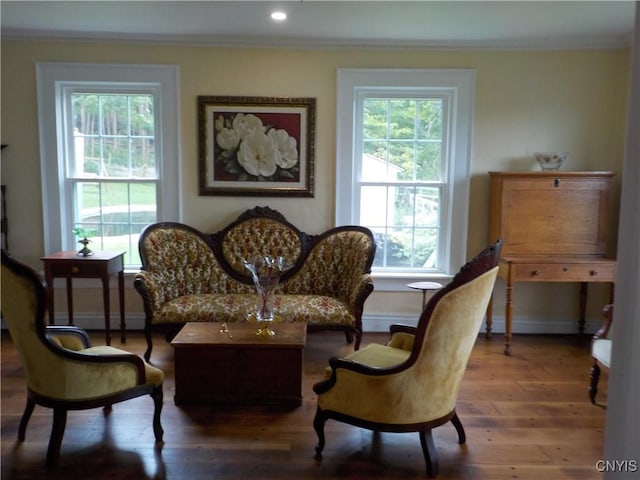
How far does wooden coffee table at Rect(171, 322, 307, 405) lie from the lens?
2963 millimetres

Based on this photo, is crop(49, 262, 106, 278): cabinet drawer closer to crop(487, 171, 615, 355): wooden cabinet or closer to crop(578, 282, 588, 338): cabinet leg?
crop(487, 171, 615, 355): wooden cabinet

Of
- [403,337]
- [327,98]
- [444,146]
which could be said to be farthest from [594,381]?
[327,98]

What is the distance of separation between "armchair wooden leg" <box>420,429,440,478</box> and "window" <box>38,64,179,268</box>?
9.78 feet

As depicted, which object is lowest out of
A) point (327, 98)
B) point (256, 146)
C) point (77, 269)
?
point (77, 269)

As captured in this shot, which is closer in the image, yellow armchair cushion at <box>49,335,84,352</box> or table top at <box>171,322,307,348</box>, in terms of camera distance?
yellow armchair cushion at <box>49,335,84,352</box>

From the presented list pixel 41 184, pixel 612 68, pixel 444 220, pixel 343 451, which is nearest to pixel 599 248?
pixel 444 220

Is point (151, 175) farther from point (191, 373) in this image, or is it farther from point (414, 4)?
point (414, 4)

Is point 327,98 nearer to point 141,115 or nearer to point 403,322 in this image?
point 141,115

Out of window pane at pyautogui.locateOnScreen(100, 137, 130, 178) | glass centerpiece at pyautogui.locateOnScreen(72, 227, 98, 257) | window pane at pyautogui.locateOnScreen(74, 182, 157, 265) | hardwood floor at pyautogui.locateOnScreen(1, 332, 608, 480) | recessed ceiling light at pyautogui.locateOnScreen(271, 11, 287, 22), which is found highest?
recessed ceiling light at pyautogui.locateOnScreen(271, 11, 287, 22)

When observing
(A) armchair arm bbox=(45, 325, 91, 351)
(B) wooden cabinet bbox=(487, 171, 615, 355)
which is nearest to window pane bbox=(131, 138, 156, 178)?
(A) armchair arm bbox=(45, 325, 91, 351)

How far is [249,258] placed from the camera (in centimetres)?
422

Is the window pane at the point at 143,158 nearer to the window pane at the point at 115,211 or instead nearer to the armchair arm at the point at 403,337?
the window pane at the point at 115,211

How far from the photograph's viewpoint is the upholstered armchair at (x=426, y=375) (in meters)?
2.17

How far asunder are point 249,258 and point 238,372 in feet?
4.59
